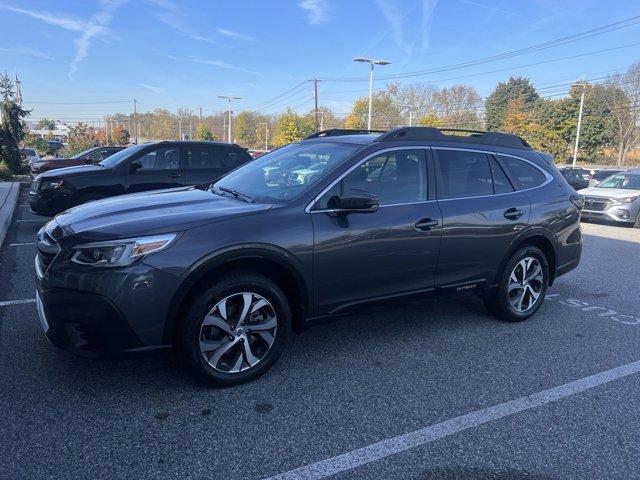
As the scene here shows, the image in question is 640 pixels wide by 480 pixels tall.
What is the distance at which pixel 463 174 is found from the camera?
14.7 ft

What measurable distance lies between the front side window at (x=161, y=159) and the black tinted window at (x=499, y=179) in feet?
21.2

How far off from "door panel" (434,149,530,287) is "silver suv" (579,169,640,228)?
10566mm

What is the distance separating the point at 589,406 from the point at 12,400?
12.3 ft

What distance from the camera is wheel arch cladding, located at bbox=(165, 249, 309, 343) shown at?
3.12 meters

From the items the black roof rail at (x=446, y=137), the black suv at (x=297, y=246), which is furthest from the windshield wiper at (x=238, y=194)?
the black roof rail at (x=446, y=137)

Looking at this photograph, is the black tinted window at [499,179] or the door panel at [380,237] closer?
the door panel at [380,237]

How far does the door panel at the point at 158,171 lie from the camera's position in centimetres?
→ 900

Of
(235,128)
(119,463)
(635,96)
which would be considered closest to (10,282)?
(119,463)

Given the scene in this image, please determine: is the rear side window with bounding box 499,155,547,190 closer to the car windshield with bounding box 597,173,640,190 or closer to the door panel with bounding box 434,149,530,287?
the door panel with bounding box 434,149,530,287

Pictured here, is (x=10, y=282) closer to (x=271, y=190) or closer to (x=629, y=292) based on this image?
(x=271, y=190)

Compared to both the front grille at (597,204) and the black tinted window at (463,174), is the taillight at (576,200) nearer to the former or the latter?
the black tinted window at (463,174)

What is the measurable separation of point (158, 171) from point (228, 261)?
6629 millimetres

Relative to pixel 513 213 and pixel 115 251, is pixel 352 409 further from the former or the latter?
pixel 513 213

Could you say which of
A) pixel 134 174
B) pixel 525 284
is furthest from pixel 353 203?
pixel 134 174
